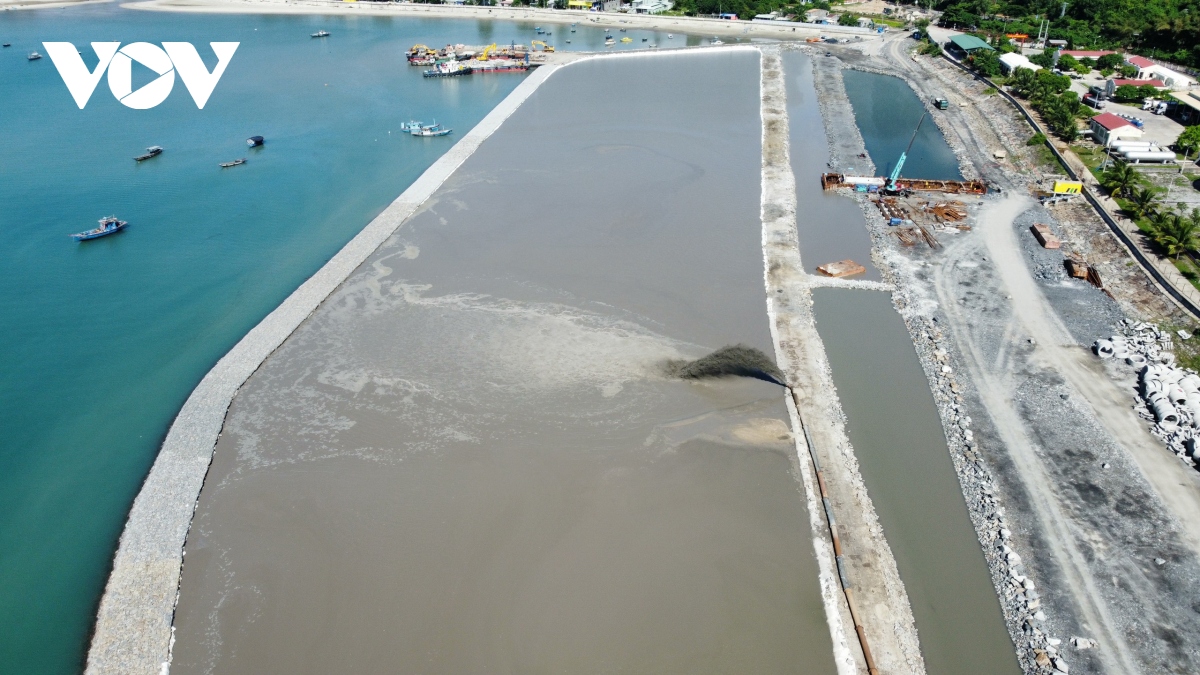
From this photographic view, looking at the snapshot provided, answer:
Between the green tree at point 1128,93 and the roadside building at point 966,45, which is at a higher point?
the roadside building at point 966,45

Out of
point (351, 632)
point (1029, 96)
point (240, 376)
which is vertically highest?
point (1029, 96)

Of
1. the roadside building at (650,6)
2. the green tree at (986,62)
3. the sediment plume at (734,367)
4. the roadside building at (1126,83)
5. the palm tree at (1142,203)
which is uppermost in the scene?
the roadside building at (650,6)

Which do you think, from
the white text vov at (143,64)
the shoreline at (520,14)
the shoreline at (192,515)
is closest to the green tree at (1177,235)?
the shoreline at (192,515)

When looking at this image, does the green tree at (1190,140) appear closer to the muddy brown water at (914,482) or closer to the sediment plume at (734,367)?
the muddy brown water at (914,482)

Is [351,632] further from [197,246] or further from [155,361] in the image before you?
[197,246]

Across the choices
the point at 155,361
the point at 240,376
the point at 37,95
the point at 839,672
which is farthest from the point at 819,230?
the point at 37,95

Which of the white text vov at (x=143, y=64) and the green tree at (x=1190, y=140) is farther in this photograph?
the white text vov at (x=143, y=64)

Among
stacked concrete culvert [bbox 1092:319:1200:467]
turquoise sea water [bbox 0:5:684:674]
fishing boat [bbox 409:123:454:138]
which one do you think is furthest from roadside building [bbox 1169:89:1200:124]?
fishing boat [bbox 409:123:454:138]
